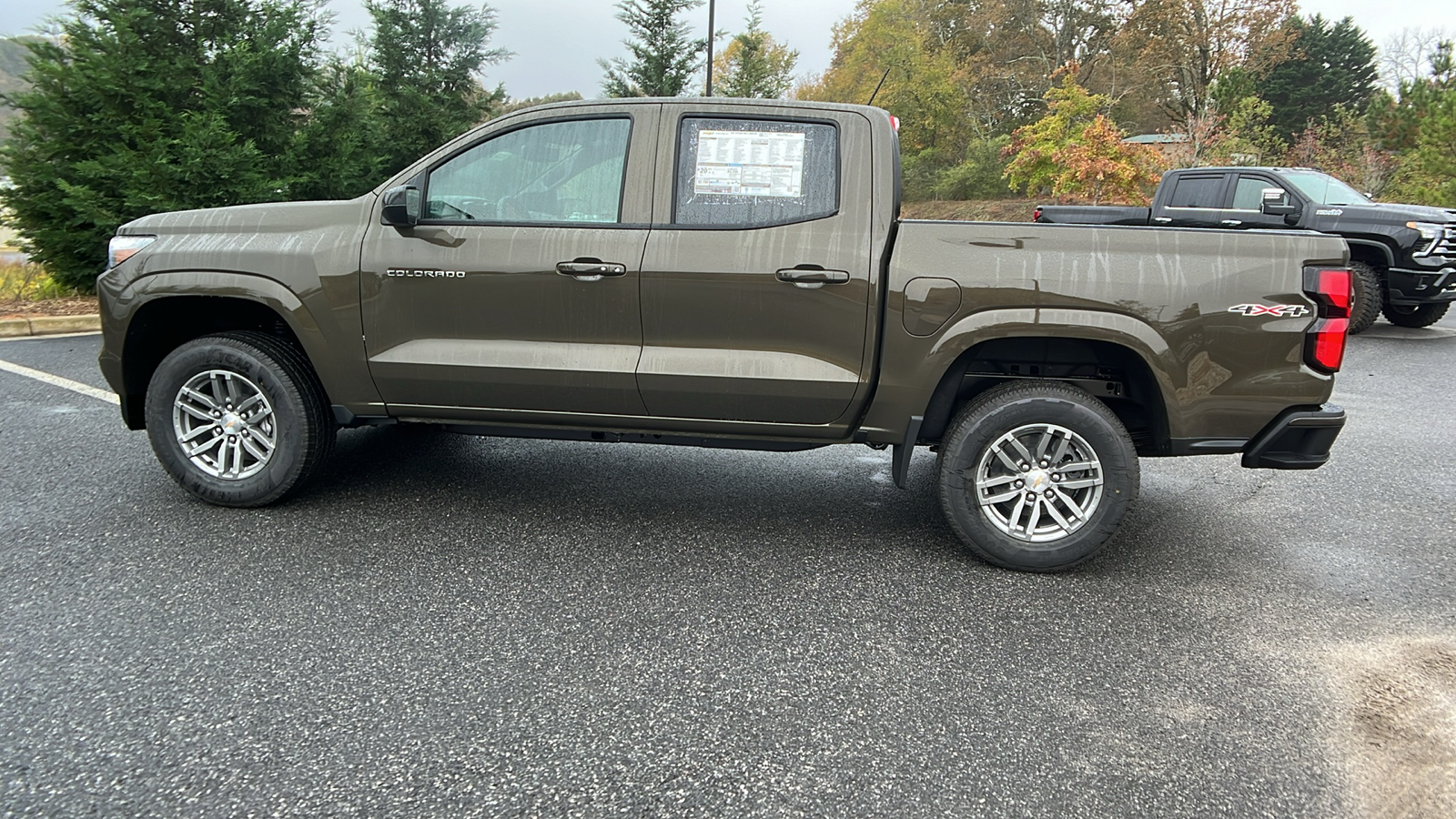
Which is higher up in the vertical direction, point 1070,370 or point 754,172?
point 754,172

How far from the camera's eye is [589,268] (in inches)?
150

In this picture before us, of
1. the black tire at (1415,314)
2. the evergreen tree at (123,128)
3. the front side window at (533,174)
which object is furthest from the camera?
the black tire at (1415,314)

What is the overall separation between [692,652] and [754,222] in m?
1.78

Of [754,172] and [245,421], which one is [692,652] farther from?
[245,421]

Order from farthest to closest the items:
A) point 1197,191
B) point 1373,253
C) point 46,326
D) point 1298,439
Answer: point 1197,191, point 1373,253, point 46,326, point 1298,439

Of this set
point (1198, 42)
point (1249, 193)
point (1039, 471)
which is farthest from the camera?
point (1198, 42)

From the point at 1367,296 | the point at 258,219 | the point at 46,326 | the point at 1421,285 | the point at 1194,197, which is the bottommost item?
the point at 46,326

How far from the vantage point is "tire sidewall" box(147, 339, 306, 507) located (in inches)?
162

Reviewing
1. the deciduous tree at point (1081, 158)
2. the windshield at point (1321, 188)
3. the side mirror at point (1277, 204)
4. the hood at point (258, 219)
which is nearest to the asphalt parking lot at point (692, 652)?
the hood at point (258, 219)

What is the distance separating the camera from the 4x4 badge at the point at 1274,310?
3.46 meters

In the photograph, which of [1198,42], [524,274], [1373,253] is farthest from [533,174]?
[1198,42]

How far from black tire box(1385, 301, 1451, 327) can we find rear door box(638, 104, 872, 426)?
1019 centimetres

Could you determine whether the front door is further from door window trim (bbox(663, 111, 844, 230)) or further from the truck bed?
the truck bed

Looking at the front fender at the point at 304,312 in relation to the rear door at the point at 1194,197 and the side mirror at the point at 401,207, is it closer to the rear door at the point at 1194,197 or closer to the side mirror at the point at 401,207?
the side mirror at the point at 401,207
